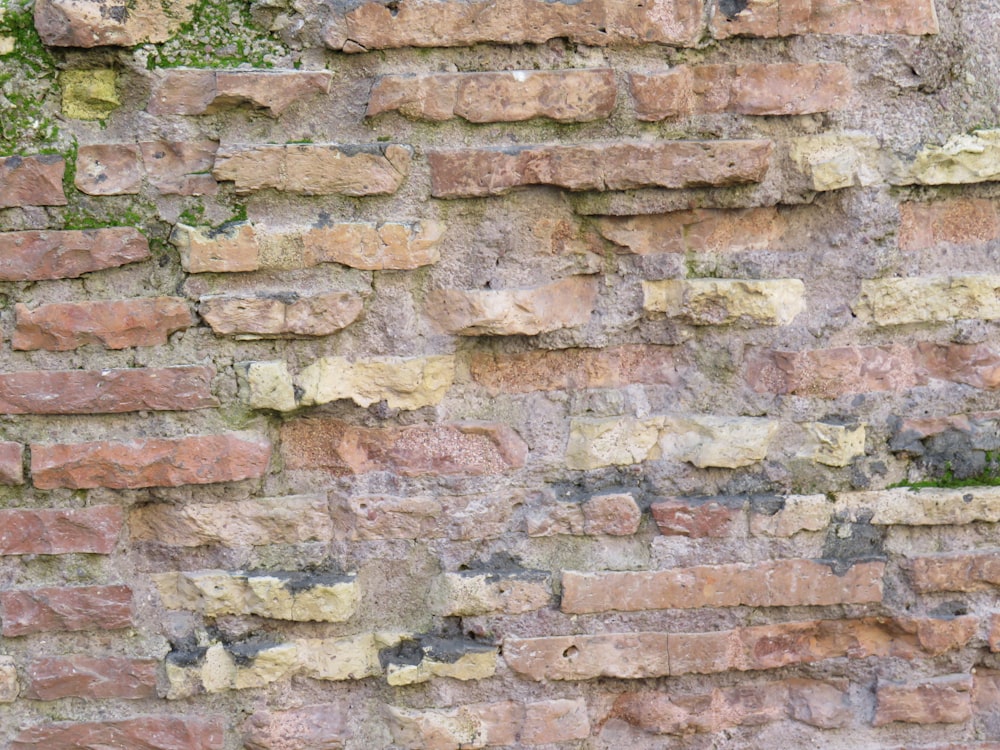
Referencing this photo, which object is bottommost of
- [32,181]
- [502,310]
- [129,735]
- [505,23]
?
[129,735]

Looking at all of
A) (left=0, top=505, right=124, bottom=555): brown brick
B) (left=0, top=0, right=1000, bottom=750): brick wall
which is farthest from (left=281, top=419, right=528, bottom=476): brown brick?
(left=0, top=505, right=124, bottom=555): brown brick

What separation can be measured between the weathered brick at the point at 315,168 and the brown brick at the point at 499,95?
0.07 meters

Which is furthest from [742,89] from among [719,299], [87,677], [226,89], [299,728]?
[87,677]

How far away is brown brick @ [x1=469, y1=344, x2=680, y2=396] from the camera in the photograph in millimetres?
1506

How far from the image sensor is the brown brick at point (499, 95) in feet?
4.61

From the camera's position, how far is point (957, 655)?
158cm

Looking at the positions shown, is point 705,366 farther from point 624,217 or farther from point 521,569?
point 521,569

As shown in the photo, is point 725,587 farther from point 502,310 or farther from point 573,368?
point 502,310

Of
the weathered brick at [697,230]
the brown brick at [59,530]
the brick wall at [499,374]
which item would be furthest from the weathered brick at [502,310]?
the brown brick at [59,530]

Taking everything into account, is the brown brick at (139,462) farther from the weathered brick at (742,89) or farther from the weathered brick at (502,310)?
the weathered brick at (742,89)

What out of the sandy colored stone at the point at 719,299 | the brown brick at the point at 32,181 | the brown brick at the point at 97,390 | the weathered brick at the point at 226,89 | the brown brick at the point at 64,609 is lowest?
the brown brick at the point at 64,609

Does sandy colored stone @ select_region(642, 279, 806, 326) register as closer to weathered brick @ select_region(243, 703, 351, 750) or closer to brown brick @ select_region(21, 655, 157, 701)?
weathered brick @ select_region(243, 703, 351, 750)

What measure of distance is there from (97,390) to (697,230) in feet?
3.07

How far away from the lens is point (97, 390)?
1404 mm
